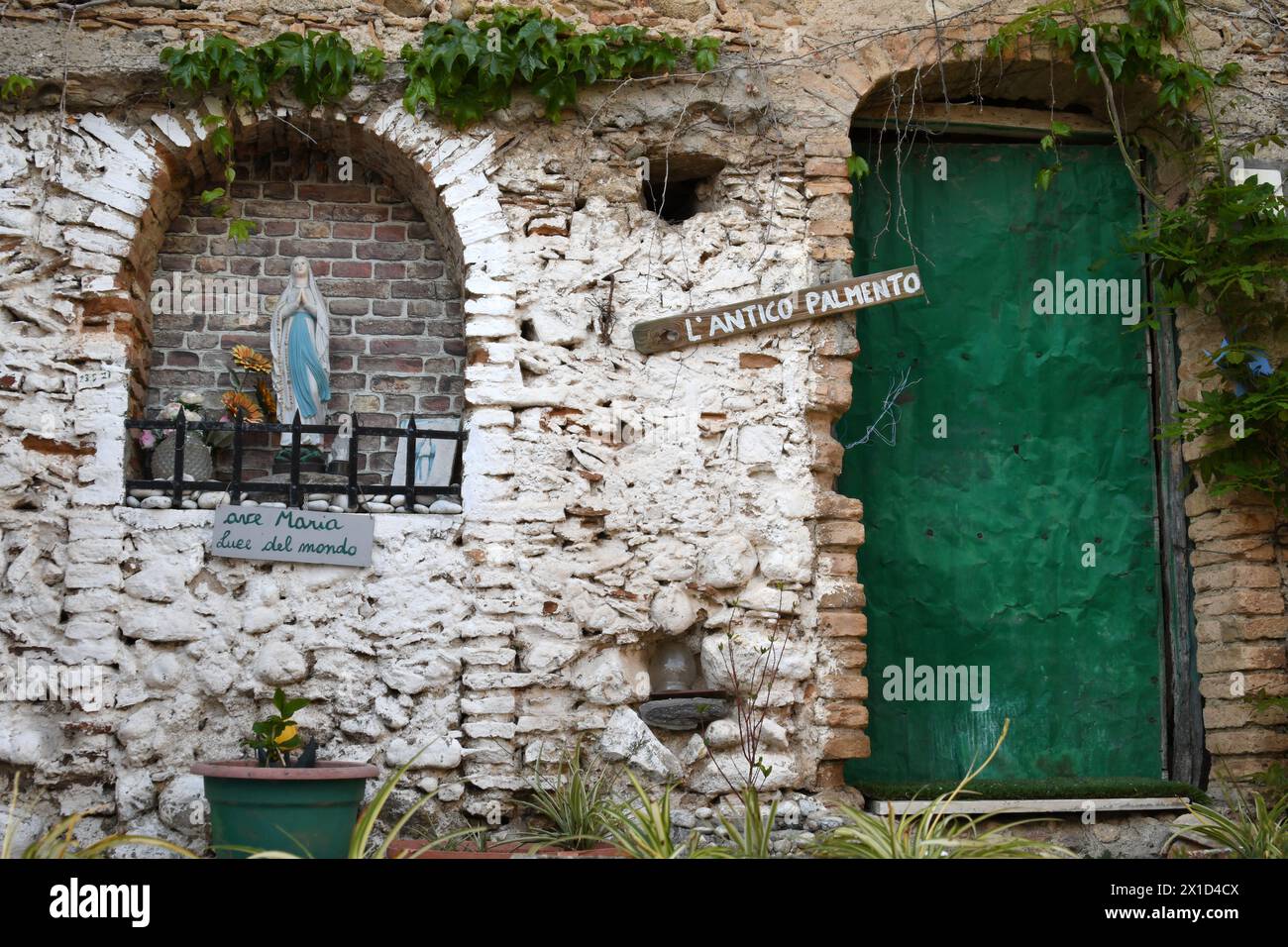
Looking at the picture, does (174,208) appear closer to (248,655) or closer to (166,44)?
(166,44)

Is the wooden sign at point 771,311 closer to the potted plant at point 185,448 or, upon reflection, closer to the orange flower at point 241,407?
the orange flower at point 241,407

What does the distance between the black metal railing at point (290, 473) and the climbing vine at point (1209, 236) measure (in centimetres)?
301

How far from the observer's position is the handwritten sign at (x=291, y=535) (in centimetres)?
501

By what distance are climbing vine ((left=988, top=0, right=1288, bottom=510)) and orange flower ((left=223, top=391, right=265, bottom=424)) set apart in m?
3.58

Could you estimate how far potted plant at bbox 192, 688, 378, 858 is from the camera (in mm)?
4285

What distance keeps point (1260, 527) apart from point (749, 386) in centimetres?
234

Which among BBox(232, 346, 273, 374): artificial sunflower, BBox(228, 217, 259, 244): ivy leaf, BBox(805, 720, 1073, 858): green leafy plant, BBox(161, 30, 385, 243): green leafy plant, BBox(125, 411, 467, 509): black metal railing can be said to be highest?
BBox(161, 30, 385, 243): green leafy plant

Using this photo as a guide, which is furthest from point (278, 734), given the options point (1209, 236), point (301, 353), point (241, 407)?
point (1209, 236)

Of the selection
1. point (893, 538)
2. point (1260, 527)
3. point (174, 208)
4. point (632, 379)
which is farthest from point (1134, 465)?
point (174, 208)

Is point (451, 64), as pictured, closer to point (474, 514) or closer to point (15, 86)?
point (15, 86)

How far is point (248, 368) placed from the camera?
5.48 meters

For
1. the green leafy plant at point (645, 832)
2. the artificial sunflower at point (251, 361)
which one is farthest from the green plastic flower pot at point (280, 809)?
the artificial sunflower at point (251, 361)

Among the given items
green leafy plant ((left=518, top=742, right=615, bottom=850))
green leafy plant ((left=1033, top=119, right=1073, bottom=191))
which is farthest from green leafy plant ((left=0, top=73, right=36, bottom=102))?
green leafy plant ((left=1033, top=119, right=1073, bottom=191))

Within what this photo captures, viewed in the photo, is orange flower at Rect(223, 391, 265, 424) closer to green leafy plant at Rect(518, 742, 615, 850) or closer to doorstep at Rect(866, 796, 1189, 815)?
green leafy plant at Rect(518, 742, 615, 850)
